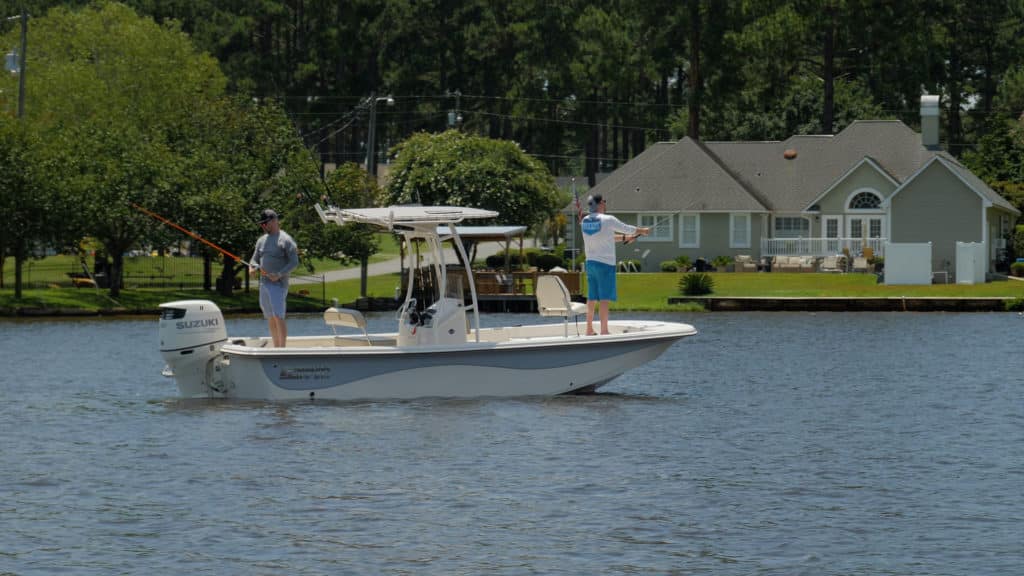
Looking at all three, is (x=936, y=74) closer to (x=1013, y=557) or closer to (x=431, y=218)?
(x=431, y=218)

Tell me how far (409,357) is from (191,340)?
313cm

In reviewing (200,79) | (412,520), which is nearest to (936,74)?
(200,79)

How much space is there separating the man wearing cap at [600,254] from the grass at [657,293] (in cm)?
2790

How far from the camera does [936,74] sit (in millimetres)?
93875

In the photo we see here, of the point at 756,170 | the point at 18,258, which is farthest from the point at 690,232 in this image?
the point at 18,258

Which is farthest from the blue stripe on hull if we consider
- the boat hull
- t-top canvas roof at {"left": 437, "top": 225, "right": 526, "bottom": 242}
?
t-top canvas roof at {"left": 437, "top": 225, "right": 526, "bottom": 242}

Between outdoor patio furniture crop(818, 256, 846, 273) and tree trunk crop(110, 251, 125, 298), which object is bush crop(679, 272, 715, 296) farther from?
tree trunk crop(110, 251, 125, 298)

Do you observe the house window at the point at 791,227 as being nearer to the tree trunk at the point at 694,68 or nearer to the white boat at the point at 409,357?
the tree trunk at the point at 694,68

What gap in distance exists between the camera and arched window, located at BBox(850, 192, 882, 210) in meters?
70.4

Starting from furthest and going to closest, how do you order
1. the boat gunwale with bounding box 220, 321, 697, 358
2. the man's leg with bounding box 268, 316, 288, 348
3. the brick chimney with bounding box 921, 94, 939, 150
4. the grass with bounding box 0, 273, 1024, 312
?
the brick chimney with bounding box 921, 94, 939, 150
the grass with bounding box 0, 273, 1024, 312
the man's leg with bounding box 268, 316, 288, 348
the boat gunwale with bounding box 220, 321, 697, 358

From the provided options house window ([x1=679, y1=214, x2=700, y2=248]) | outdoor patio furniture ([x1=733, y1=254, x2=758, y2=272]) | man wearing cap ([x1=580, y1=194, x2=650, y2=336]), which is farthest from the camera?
house window ([x1=679, y1=214, x2=700, y2=248])

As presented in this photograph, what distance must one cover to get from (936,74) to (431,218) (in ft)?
247

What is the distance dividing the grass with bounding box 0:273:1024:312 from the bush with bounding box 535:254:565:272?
8.99 m

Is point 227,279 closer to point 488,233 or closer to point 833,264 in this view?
point 488,233
